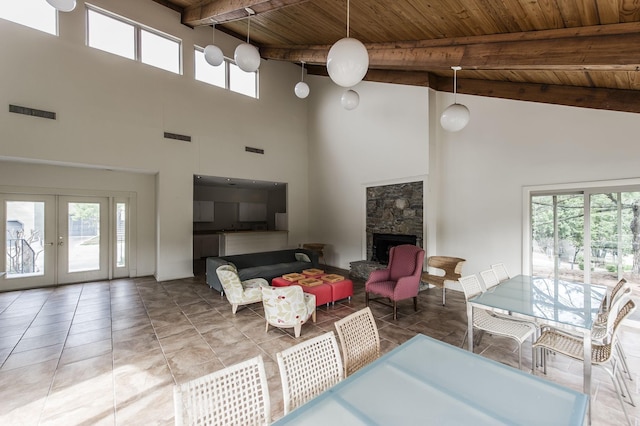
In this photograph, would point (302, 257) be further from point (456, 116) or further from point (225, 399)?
point (225, 399)

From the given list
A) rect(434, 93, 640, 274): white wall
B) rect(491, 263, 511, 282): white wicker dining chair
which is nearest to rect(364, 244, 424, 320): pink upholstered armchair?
rect(491, 263, 511, 282): white wicker dining chair

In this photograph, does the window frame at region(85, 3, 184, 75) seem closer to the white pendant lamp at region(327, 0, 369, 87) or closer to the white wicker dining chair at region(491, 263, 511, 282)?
the white pendant lamp at region(327, 0, 369, 87)

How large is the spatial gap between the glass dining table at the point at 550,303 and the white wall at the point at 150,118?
20.0 ft

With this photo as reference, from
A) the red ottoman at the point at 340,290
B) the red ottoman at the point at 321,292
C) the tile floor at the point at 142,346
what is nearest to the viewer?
the tile floor at the point at 142,346

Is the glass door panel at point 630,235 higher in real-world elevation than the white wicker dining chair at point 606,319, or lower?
higher

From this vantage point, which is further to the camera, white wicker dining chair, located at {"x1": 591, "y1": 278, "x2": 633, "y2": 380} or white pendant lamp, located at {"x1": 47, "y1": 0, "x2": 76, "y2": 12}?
white pendant lamp, located at {"x1": 47, "y1": 0, "x2": 76, "y2": 12}

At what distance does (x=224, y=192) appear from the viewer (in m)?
9.89

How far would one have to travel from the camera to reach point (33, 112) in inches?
185

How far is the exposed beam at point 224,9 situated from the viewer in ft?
12.4

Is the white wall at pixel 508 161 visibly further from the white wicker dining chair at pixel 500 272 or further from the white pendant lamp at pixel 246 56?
the white pendant lamp at pixel 246 56

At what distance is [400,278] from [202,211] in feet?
24.7

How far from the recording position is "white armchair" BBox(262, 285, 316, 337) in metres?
3.30

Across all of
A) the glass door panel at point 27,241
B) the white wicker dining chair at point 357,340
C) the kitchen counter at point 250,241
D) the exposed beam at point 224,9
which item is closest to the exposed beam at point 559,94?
the exposed beam at point 224,9

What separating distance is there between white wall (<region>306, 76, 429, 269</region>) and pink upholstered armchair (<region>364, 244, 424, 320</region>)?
1.88 m
